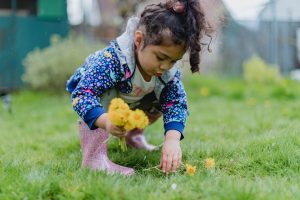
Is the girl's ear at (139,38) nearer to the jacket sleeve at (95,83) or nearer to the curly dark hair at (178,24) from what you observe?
the curly dark hair at (178,24)

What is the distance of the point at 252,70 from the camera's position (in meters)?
10.2

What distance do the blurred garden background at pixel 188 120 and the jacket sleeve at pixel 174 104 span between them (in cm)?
27

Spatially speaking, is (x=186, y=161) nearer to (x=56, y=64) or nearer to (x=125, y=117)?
(x=125, y=117)

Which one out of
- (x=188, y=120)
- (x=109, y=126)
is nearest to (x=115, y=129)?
(x=109, y=126)

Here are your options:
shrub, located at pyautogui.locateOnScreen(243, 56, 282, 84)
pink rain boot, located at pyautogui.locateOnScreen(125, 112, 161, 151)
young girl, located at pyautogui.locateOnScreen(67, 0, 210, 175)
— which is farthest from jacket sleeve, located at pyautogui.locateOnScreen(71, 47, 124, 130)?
shrub, located at pyautogui.locateOnScreen(243, 56, 282, 84)

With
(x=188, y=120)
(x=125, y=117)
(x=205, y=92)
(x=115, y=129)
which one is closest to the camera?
(x=125, y=117)

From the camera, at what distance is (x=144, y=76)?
3.14 m

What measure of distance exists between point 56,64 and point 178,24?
7.22 m

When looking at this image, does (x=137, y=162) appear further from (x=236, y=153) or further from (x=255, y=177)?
(x=255, y=177)

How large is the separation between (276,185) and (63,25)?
959cm

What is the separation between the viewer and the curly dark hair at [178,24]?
277cm

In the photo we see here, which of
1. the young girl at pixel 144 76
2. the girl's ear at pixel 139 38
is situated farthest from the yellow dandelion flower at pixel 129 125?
the girl's ear at pixel 139 38

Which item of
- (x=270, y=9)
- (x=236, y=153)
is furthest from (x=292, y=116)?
(x=270, y=9)

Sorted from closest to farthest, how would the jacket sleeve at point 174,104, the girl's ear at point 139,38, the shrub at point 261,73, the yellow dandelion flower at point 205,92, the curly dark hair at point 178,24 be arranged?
the curly dark hair at point 178,24
the girl's ear at point 139,38
the jacket sleeve at point 174,104
the yellow dandelion flower at point 205,92
the shrub at point 261,73
